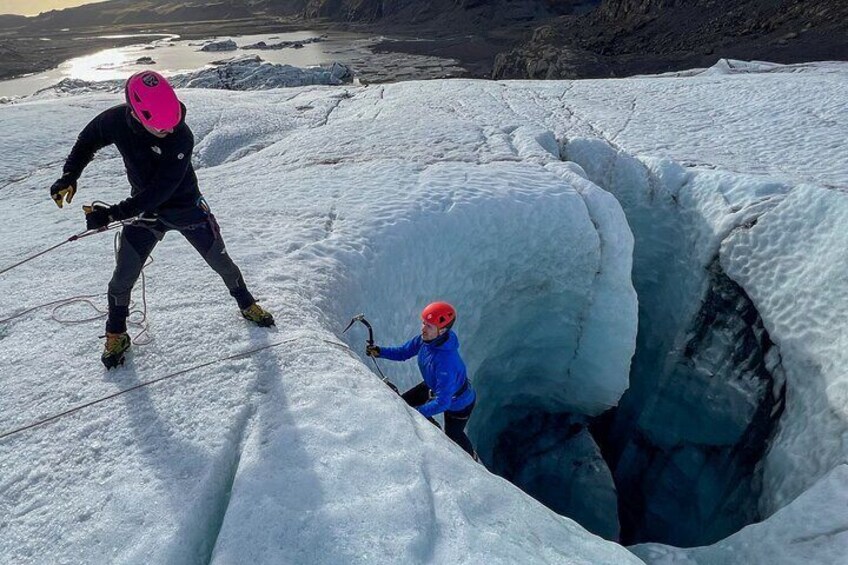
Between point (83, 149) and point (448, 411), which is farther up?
point (83, 149)

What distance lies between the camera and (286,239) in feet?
15.3

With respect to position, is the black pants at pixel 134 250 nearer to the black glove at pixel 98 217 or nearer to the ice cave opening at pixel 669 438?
the black glove at pixel 98 217

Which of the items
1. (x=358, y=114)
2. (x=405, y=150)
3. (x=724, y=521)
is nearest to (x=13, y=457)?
(x=405, y=150)

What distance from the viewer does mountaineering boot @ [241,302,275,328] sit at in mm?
3357

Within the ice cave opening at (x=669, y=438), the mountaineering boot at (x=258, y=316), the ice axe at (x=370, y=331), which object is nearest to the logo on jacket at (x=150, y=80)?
the mountaineering boot at (x=258, y=316)

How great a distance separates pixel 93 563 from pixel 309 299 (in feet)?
6.69

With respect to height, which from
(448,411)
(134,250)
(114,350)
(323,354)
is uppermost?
(134,250)

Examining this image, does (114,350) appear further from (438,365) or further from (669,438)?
(669,438)

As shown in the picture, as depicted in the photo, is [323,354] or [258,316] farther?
[258,316]

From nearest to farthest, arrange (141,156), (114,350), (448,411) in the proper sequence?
(141,156) → (114,350) → (448,411)

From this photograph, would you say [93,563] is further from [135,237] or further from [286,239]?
[286,239]

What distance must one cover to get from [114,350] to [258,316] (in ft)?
2.51

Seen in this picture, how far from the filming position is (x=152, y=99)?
271cm

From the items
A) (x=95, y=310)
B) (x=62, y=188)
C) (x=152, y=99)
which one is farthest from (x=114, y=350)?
(x=152, y=99)
